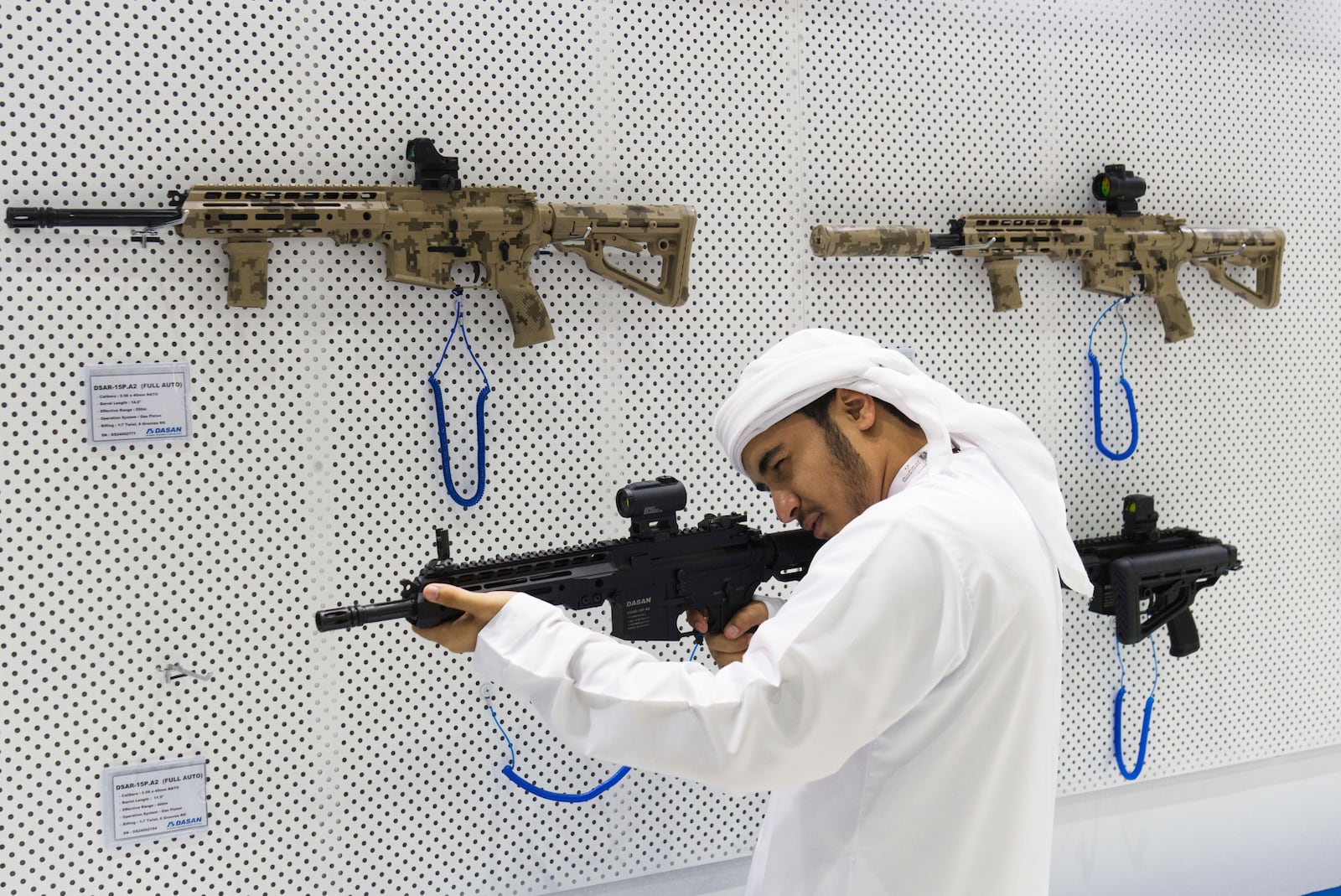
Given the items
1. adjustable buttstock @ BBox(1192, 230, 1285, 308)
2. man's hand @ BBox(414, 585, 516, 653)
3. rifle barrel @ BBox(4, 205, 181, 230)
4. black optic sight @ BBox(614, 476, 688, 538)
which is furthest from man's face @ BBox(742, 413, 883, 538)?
adjustable buttstock @ BBox(1192, 230, 1285, 308)

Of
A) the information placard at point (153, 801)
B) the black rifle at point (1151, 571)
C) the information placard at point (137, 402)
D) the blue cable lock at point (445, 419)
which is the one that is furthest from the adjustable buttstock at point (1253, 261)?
the information placard at point (153, 801)

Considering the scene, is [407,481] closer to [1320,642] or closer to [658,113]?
[658,113]

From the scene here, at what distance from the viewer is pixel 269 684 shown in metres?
1.82

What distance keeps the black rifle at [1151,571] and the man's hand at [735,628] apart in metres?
0.93

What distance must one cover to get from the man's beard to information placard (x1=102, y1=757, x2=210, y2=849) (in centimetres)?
116

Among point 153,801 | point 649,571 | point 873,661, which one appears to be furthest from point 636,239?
point 153,801

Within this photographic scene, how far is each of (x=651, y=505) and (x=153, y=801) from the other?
95 cm

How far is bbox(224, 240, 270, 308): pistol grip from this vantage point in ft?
5.58

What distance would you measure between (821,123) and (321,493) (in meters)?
1.23

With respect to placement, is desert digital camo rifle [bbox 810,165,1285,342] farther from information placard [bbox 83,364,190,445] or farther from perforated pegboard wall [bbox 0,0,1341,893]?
information placard [bbox 83,364,190,445]

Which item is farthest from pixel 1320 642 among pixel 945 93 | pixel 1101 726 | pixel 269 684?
pixel 269 684

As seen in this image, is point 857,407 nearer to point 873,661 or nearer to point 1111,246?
point 873,661

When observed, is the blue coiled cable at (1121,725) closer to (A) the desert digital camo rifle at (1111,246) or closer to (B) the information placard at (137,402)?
(A) the desert digital camo rifle at (1111,246)

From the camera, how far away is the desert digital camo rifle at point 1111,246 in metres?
2.19
